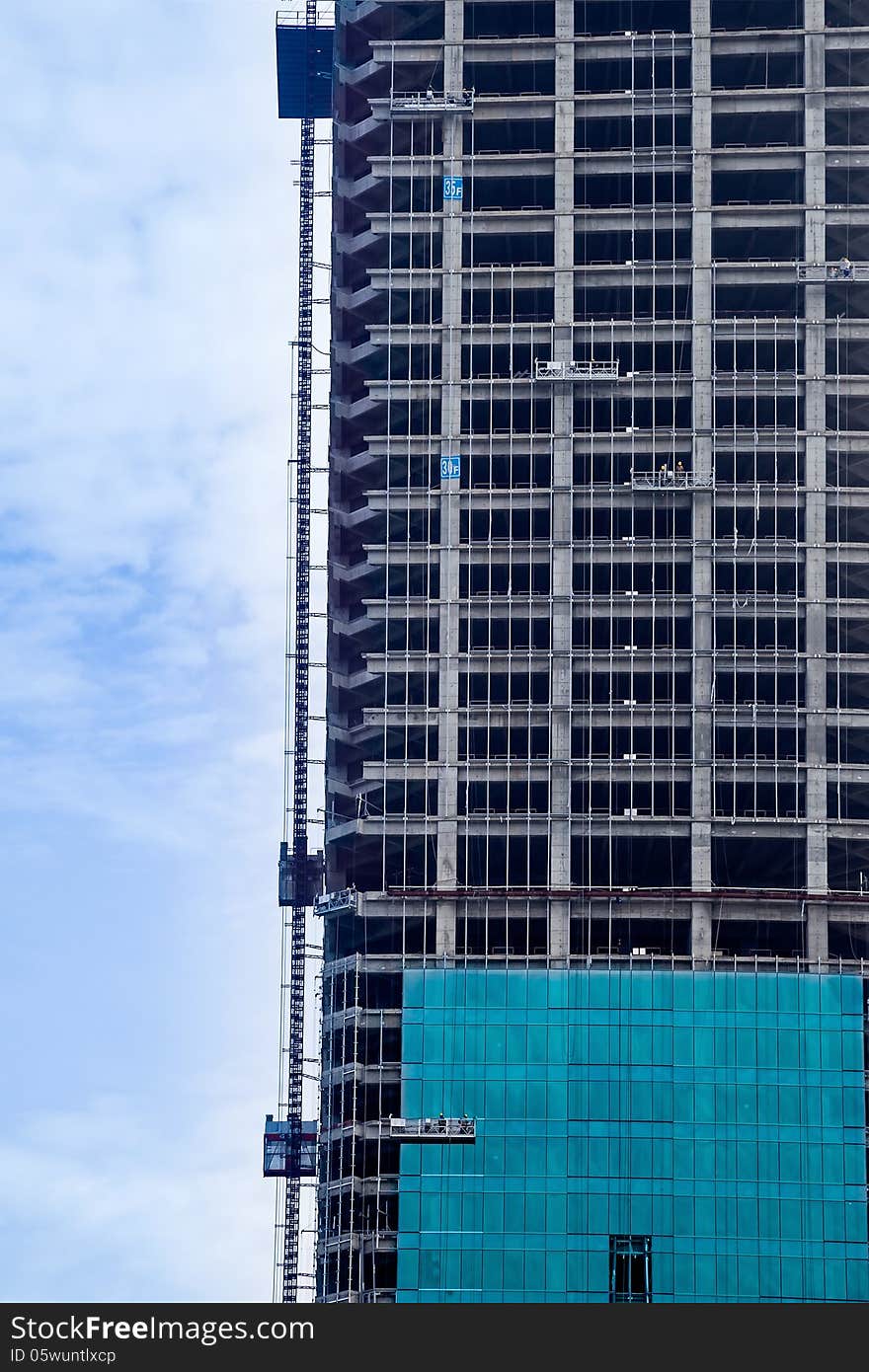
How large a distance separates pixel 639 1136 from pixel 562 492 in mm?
44128

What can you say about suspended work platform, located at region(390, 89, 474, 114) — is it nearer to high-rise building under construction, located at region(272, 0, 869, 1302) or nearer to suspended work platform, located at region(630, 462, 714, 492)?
high-rise building under construction, located at region(272, 0, 869, 1302)

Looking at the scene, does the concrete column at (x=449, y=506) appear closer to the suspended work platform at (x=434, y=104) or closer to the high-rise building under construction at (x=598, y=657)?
the high-rise building under construction at (x=598, y=657)

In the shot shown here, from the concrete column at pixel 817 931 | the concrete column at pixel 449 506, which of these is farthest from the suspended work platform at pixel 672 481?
the concrete column at pixel 817 931

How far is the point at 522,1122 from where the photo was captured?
545 ft

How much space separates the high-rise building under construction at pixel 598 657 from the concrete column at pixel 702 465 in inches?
10.3

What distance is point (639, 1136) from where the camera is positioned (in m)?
165

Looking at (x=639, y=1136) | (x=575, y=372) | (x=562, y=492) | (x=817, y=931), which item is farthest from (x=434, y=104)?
(x=639, y=1136)

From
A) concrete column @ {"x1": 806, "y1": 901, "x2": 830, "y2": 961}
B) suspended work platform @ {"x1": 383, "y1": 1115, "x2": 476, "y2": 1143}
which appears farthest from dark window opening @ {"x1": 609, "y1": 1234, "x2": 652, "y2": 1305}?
concrete column @ {"x1": 806, "y1": 901, "x2": 830, "y2": 961}

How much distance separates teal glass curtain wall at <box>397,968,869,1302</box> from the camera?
162 meters

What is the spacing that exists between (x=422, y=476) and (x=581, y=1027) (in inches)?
1594

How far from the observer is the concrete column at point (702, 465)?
17450 centimetres

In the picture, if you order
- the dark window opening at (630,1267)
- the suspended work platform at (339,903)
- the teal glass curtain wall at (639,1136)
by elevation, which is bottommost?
the dark window opening at (630,1267)
